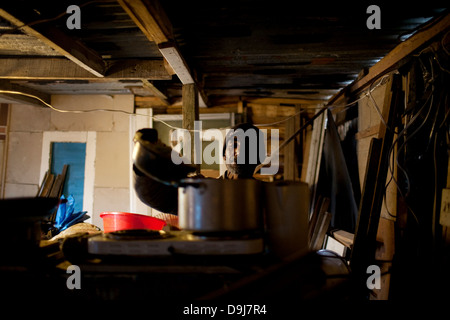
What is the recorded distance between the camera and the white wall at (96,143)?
5496mm

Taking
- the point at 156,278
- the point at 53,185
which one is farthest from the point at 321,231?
the point at 53,185

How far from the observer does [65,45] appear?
2.71 m

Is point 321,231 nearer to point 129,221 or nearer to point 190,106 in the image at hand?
point 190,106

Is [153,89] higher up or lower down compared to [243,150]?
higher up

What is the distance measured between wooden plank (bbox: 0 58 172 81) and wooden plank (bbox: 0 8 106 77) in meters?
0.22

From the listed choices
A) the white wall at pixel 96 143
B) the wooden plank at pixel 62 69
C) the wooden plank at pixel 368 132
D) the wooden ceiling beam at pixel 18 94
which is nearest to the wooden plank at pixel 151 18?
the wooden plank at pixel 62 69

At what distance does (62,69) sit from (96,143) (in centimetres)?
229

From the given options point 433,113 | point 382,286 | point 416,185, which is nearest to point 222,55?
point 433,113

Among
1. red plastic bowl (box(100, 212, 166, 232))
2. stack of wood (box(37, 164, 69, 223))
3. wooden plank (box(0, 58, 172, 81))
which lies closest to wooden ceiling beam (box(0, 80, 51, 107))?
wooden plank (box(0, 58, 172, 81))

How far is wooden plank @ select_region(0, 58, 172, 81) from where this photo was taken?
3451 millimetres

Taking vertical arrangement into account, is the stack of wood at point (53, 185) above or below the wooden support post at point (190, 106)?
below

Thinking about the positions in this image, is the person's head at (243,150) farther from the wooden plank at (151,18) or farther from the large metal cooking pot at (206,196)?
the large metal cooking pot at (206,196)

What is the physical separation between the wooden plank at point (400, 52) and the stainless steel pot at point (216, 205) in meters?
2.30
